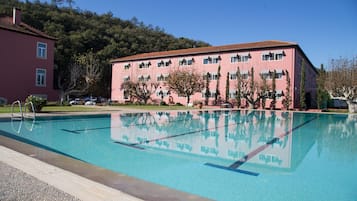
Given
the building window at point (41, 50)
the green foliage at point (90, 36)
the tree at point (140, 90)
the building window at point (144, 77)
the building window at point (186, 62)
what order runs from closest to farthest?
the building window at point (41, 50) < the tree at point (140, 90) < the building window at point (186, 62) < the building window at point (144, 77) < the green foliage at point (90, 36)

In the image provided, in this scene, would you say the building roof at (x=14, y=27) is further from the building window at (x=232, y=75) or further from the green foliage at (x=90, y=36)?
the building window at (x=232, y=75)

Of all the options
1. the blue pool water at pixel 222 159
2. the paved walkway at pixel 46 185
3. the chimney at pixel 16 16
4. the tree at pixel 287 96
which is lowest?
the blue pool water at pixel 222 159

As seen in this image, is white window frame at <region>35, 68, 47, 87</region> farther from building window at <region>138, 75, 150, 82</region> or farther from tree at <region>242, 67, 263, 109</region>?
tree at <region>242, 67, 263, 109</region>

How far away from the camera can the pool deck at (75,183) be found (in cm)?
333

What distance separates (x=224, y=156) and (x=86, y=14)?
56172 millimetres

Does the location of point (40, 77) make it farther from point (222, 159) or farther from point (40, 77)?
point (222, 159)

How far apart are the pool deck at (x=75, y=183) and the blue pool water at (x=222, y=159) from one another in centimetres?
113

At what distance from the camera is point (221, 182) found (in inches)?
201

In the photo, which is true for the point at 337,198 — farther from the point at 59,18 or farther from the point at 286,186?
the point at 59,18

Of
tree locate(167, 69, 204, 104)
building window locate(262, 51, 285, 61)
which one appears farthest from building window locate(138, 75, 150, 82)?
building window locate(262, 51, 285, 61)

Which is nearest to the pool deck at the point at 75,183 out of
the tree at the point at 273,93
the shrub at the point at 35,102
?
the shrub at the point at 35,102

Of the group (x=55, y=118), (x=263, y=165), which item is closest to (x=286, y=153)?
(x=263, y=165)

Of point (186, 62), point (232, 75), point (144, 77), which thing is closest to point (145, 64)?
point (144, 77)

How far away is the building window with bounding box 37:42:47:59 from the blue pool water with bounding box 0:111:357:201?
55.9 feet
